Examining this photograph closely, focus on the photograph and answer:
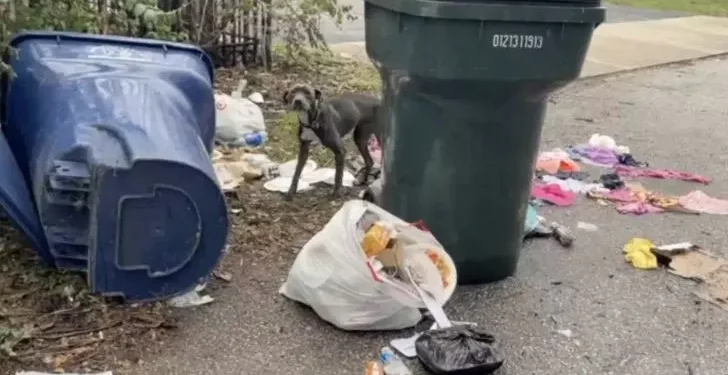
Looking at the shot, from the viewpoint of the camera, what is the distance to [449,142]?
3965 mm

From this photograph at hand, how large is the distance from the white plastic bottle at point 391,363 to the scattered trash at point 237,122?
9.13 ft

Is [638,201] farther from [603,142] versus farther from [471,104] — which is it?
[471,104]

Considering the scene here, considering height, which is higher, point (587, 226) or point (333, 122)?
point (333, 122)

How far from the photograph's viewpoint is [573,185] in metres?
5.70

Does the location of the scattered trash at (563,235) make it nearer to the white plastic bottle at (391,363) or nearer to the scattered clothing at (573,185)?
the scattered clothing at (573,185)

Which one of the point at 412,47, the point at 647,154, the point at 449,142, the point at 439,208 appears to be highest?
the point at 412,47

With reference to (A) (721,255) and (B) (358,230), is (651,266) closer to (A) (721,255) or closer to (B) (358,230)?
(A) (721,255)

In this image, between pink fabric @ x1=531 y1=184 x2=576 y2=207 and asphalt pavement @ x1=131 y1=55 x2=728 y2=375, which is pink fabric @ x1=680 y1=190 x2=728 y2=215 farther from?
pink fabric @ x1=531 y1=184 x2=576 y2=207

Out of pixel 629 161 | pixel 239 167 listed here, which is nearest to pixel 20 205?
pixel 239 167

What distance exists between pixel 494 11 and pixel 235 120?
2815mm

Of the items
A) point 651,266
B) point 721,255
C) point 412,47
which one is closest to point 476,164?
point 412,47

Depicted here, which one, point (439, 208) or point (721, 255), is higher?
point (439, 208)

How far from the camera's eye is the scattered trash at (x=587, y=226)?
5023 millimetres

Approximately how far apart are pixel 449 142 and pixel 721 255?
1734 millimetres
